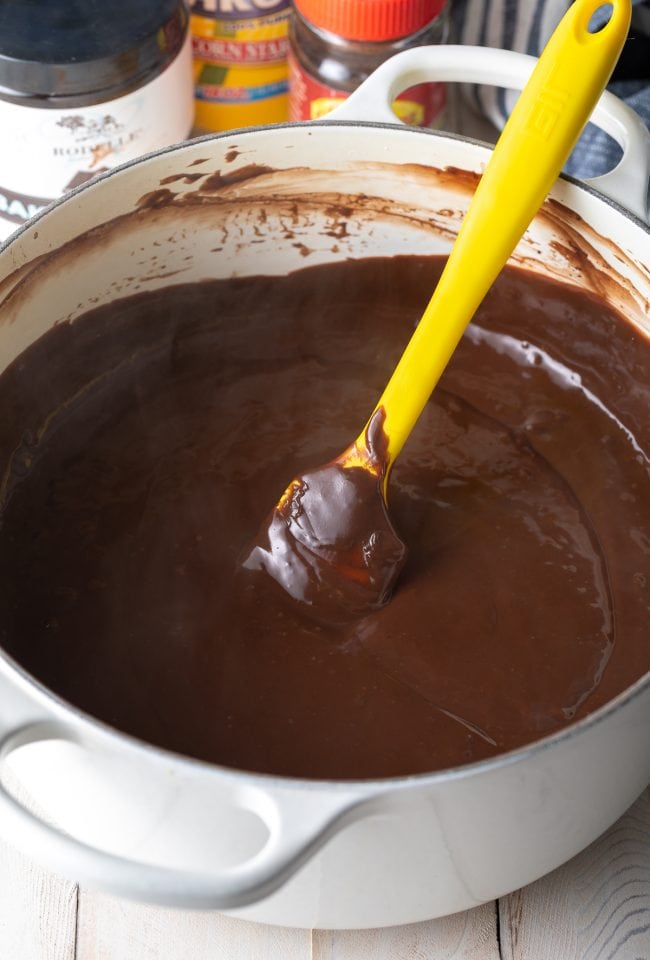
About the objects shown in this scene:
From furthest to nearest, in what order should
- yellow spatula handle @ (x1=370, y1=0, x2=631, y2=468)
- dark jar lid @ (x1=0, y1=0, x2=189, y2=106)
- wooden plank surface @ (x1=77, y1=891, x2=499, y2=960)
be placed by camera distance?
1. dark jar lid @ (x1=0, y1=0, x2=189, y2=106)
2. wooden plank surface @ (x1=77, y1=891, x2=499, y2=960)
3. yellow spatula handle @ (x1=370, y1=0, x2=631, y2=468)

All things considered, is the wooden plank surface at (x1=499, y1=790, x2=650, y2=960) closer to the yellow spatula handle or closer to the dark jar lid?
the yellow spatula handle

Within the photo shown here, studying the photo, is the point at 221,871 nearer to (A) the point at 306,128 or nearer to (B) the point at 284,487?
(B) the point at 284,487

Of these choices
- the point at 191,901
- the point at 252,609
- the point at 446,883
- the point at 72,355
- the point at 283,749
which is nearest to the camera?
the point at 191,901

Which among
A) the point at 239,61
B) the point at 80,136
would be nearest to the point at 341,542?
the point at 80,136

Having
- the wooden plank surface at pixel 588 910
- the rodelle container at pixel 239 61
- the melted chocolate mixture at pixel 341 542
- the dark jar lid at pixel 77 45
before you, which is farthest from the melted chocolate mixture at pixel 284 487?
the rodelle container at pixel 239 61

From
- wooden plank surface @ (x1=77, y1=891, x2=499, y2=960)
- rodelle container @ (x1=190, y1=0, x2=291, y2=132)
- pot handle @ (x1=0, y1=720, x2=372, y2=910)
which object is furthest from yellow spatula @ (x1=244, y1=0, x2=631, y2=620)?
rodelle container @ (x1=190, y1=0, x2=291, y2=132)

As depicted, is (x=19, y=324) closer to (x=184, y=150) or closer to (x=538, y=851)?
(x=184, y=150)

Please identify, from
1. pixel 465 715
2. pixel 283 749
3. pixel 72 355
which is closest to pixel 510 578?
pixel 465 715
